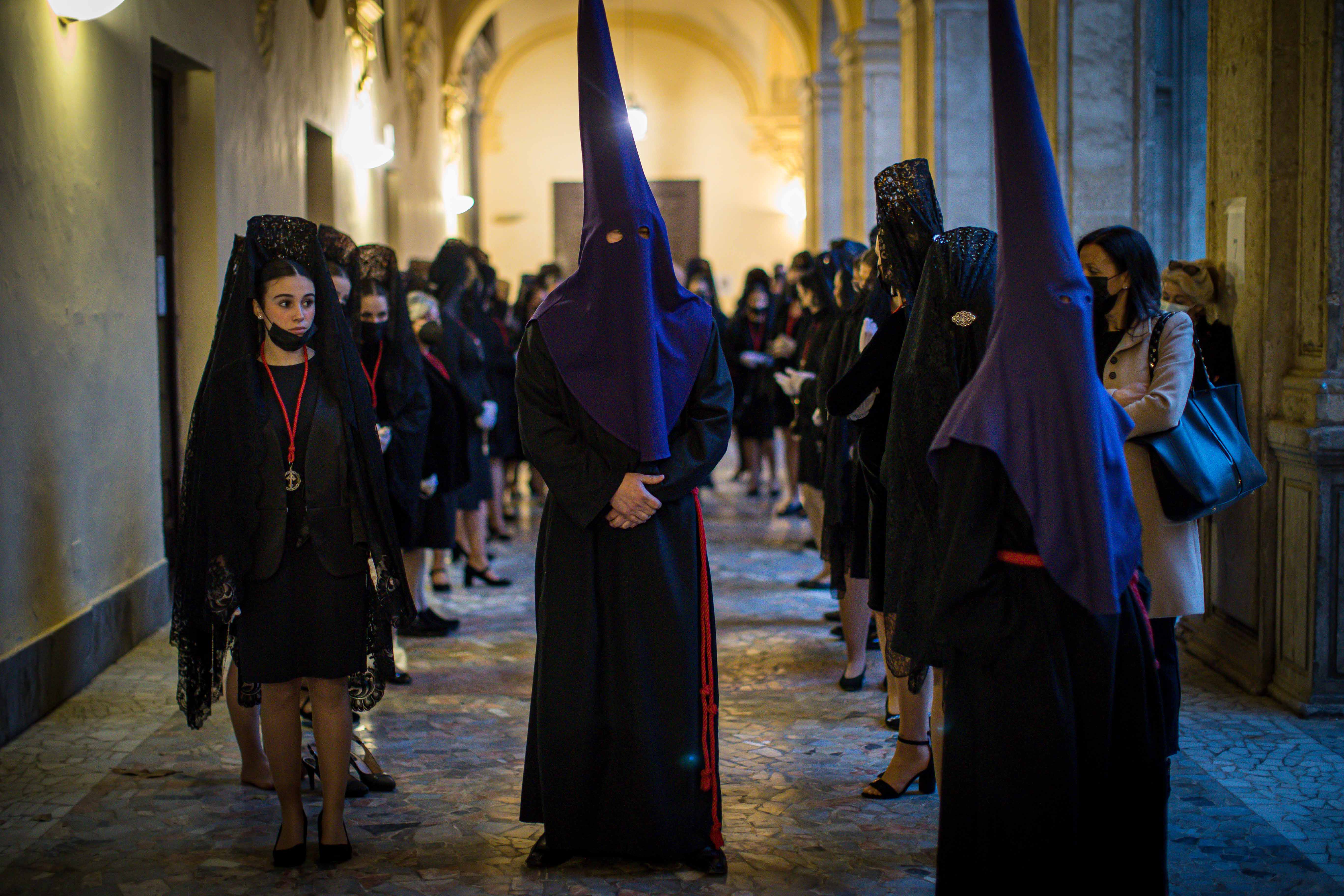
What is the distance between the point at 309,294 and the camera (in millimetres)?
3445

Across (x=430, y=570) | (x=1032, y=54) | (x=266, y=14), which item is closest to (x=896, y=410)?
(x=1032, y=54)

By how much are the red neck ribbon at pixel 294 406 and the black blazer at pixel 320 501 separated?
2cm

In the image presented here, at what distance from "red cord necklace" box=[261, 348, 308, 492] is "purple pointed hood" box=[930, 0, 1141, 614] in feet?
5.79

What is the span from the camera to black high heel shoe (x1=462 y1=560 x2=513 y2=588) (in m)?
7.52

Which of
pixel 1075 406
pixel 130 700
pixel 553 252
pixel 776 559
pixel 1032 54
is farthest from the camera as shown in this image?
pixel 553 252

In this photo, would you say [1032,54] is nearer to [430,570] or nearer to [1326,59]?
[1326,59]

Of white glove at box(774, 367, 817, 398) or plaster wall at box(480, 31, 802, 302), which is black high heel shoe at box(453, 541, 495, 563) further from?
plaster wall at box(480, 31, 802, 302)

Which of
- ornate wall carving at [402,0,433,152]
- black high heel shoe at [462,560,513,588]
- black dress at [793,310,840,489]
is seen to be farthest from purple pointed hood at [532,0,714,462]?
ornate wall carving at [402,0,433,152]

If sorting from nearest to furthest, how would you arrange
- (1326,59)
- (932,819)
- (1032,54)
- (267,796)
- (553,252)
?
(932,819), (267,796), (1326,59), (1032,54), (553,252)

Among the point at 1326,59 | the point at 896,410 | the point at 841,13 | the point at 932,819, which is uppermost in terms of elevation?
the point at 841,13

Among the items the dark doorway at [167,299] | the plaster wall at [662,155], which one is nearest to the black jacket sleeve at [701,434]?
the dark doorway at [167,299]

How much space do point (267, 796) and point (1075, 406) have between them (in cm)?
277

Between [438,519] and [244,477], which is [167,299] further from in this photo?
[244,477]

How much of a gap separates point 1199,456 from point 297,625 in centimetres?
260
